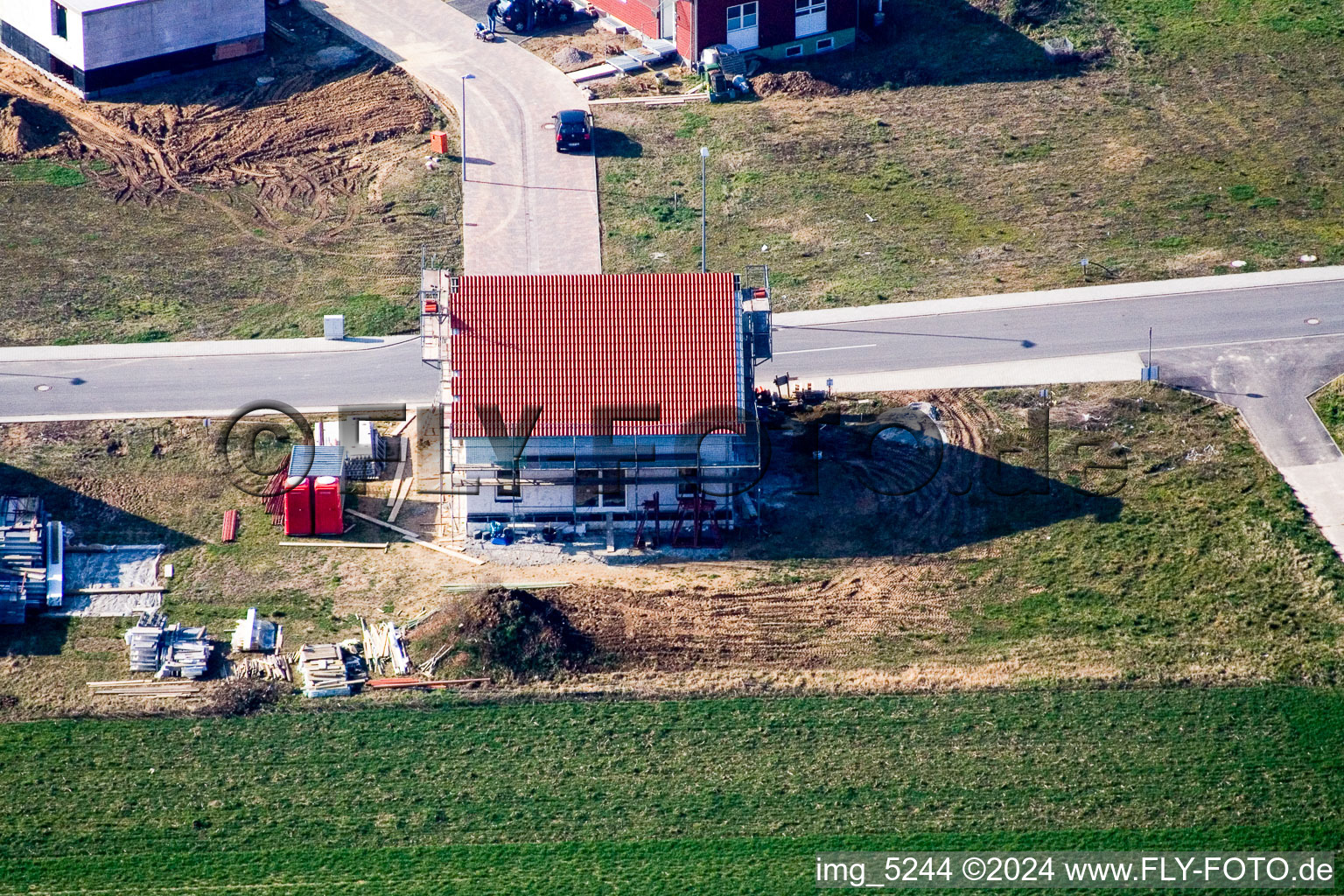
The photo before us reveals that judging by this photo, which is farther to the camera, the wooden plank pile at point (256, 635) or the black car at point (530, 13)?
the black car at point (530, 13)

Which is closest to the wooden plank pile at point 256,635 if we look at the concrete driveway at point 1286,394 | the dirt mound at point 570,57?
the concrete driveway at point 1286,394

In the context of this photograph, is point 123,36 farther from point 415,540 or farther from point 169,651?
point 169,651

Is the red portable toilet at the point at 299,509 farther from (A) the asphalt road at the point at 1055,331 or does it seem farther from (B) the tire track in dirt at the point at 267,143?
(B) the tire track in dirt at the point at 267,143

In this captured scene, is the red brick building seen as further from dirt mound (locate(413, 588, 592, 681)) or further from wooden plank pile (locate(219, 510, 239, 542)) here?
dirt mound (locate(413, 588, 592, 681))

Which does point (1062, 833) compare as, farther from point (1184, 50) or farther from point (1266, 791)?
point (1184, 50)

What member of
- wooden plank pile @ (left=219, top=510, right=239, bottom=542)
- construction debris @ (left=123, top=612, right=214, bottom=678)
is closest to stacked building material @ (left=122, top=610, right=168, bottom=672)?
construction debris @ (left=123, top=612, right=214, bottom=678)
